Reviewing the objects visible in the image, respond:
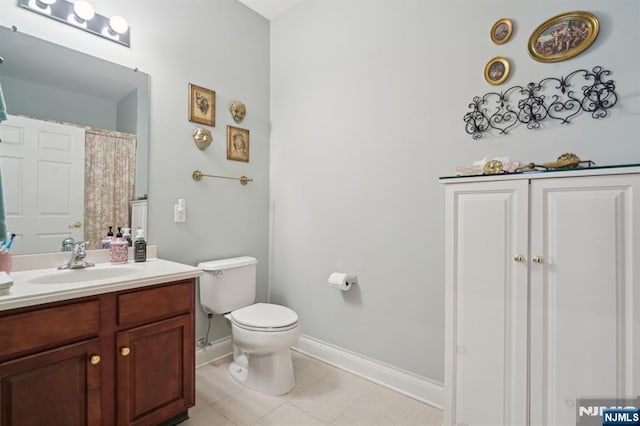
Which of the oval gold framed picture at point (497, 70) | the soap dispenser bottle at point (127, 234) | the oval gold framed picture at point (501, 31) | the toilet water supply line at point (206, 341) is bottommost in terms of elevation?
the toilet water supply line at point (206, 341)

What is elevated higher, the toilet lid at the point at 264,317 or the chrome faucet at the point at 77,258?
the chrome faucet at the point at 77,258

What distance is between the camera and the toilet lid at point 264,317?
1.79 meters

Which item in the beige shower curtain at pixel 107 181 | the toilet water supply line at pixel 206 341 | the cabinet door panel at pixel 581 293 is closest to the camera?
the cabinet door panel at pixel 581 293

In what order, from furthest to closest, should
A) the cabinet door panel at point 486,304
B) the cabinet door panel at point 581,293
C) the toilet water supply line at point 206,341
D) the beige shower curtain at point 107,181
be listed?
1. the toilet water supply line at point 206,341
2. the beige shower curtain at point 107,181
3. the cabinet door panel at point 486,304
4. the cabinet door panel at point 581,293

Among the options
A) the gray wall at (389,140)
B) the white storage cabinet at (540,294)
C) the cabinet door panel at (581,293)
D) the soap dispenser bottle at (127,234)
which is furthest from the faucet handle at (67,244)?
the cabinet door panel at (581,293)

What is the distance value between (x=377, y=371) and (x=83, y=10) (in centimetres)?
282

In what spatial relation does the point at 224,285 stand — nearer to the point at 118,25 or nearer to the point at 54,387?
the point at 54,387

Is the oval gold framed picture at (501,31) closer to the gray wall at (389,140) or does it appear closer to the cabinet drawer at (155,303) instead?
the gray wall at (389,140)

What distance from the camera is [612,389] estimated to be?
102 cm

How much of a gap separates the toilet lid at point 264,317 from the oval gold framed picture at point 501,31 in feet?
6.55

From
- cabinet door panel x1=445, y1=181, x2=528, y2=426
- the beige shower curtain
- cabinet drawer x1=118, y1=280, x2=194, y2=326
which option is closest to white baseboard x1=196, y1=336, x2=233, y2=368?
cabinet drawer x1=118, y1=280, x2=194, y2=326

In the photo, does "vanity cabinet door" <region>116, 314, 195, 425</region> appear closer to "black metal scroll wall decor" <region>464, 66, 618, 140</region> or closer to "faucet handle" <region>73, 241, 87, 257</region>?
"faucet handle" <region>73, 241, 87, 257</region>

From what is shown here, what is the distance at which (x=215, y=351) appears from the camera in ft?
7.42

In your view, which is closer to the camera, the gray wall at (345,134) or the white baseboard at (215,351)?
the gray wall at (345,134)
